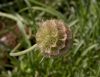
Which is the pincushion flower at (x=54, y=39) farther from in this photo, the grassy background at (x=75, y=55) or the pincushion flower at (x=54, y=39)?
the grassy background at (x=75, y=55)

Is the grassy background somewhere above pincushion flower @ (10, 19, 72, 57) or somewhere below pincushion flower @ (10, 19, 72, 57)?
below

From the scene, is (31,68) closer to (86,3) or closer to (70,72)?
(70,72)

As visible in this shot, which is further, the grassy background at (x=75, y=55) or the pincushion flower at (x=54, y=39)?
the grassy background at (x=75, y=55)

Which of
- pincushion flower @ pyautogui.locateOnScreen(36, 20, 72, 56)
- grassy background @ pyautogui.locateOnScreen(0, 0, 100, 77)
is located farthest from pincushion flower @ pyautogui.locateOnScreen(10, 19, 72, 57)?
grassy background @ pyautogui.locateOnScreen(0, 0, 100, 77)

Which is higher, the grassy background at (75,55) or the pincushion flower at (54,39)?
the pincushion flower at (54,39)

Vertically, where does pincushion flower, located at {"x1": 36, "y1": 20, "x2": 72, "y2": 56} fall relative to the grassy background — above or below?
above

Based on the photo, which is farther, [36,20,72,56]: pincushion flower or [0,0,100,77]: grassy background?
[0,0,100,77]: grassy background

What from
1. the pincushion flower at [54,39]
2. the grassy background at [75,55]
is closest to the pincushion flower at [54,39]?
the pincushion flower at [54,39]

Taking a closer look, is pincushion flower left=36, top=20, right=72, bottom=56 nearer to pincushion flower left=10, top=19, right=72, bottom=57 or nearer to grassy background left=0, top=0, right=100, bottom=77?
pincushion flower left=10, top=19, right=72, bottom=57

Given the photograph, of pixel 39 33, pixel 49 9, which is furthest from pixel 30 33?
pixel 39 33
